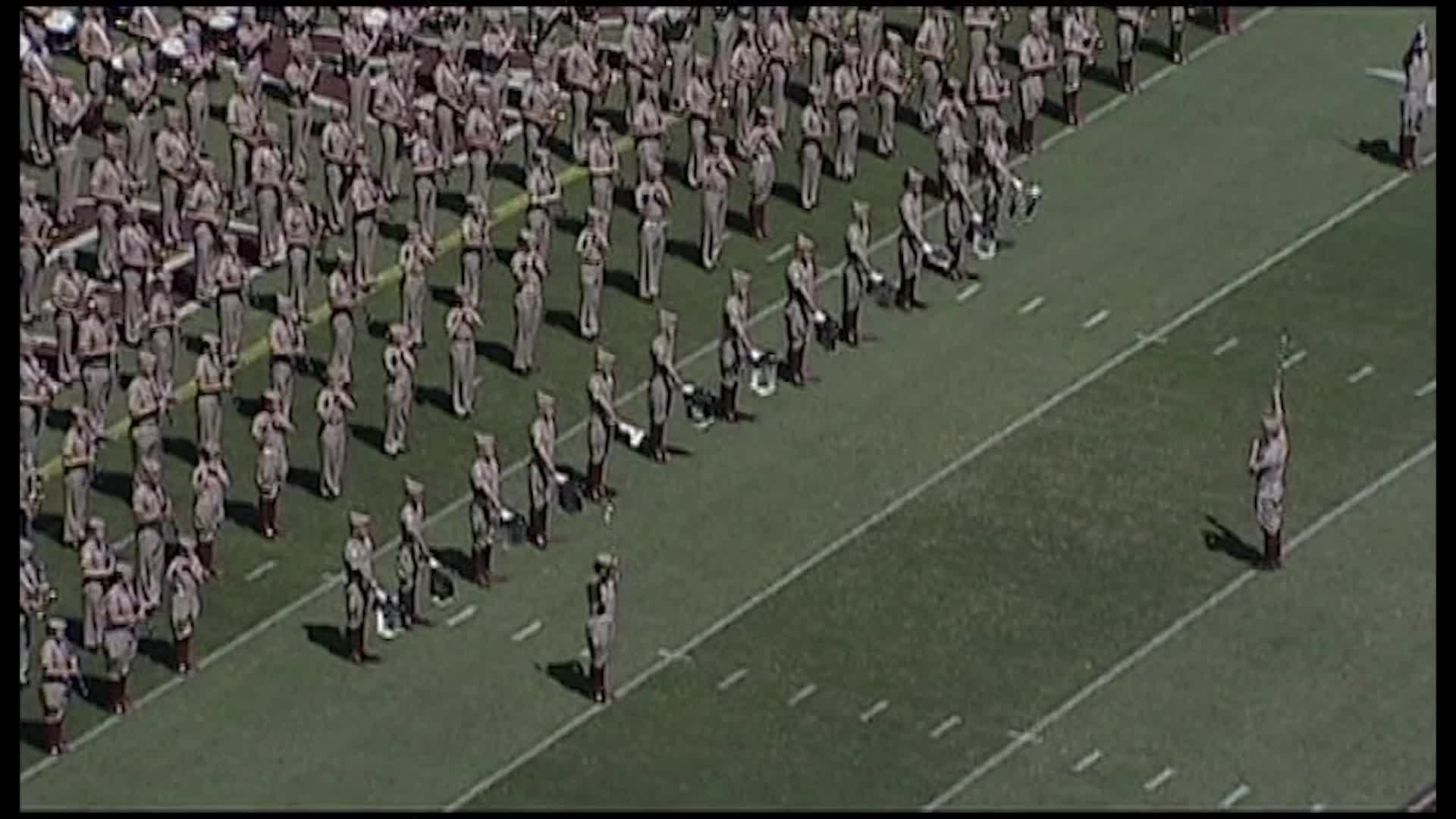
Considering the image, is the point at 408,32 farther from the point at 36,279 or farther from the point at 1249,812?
the point at 1249,812

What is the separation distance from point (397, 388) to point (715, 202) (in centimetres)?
573

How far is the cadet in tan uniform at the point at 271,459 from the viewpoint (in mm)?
75562

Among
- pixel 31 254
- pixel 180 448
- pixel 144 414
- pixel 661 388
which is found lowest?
pixel 180 448

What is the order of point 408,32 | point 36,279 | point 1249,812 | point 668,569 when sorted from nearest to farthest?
point 1249,812 < point 668,569 < point 36,279 < point 408,32

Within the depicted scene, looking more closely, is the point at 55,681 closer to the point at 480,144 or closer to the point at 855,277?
the point at 855,277

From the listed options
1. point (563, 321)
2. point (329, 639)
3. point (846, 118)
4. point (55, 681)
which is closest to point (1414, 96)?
point (846, 118)

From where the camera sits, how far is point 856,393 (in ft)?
260

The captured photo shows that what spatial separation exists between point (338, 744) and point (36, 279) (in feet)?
34.3

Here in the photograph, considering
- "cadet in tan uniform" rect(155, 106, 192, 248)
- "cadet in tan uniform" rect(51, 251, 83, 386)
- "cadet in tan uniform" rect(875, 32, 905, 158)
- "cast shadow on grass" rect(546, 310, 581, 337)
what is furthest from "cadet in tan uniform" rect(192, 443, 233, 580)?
"cadet in tan uniform" rect(875, 32, 905, 158)

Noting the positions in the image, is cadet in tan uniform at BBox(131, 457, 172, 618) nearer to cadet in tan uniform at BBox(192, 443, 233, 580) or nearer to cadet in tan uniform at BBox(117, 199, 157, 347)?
cadet in tan uniform at BBox(192, 443, 233, 580)

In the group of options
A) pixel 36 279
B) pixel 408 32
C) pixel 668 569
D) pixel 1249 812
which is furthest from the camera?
pixel 408 32

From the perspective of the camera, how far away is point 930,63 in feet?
280

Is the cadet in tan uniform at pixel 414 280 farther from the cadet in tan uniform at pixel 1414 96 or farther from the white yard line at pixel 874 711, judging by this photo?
the cadet in tan uniform at pixel 1414 96

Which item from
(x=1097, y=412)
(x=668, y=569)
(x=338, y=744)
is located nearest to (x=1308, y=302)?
(x=1097, y=412)
